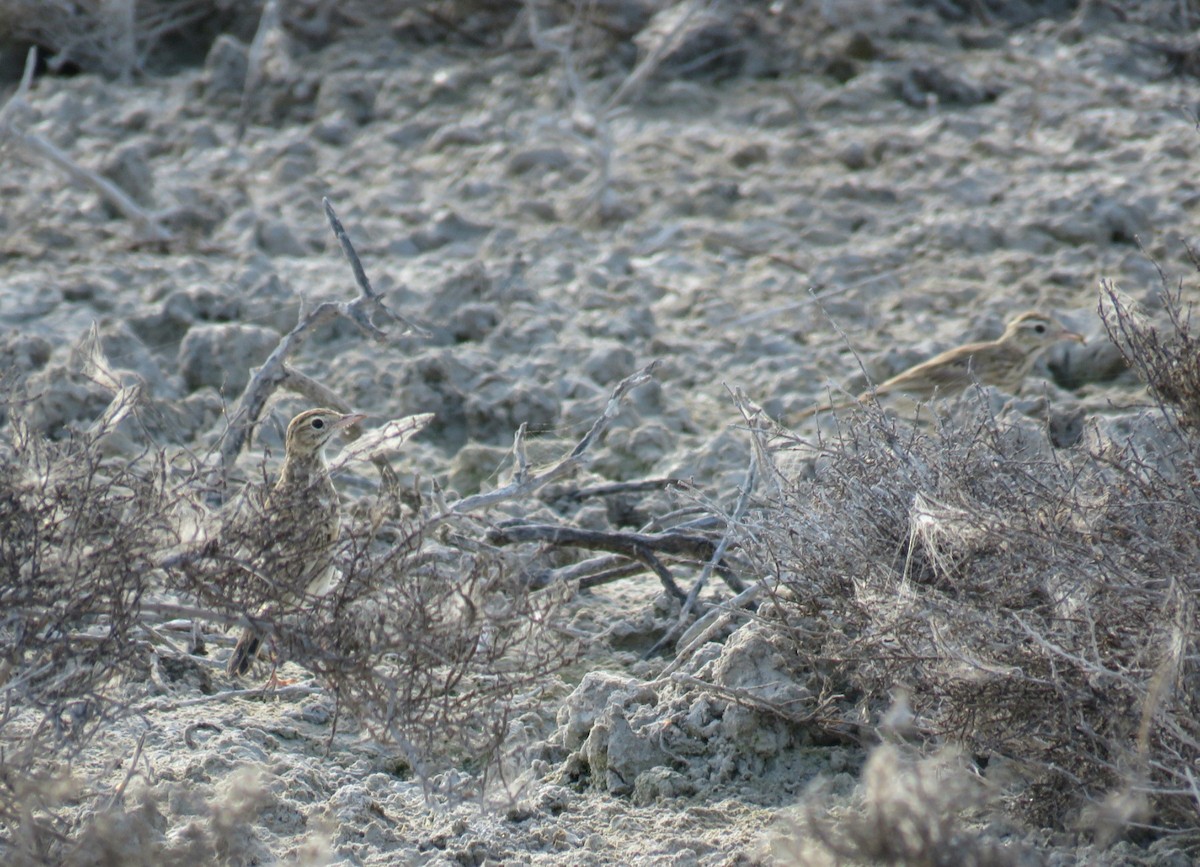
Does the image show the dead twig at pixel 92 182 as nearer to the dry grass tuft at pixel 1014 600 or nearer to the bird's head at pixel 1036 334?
the bird's head at pixel 1036 334

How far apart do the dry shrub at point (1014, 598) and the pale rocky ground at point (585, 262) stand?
11.5 inches

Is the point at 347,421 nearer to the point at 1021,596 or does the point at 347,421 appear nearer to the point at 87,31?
the point at 1021,596

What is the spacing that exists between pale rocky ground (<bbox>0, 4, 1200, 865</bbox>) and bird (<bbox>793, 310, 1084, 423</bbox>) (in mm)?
158

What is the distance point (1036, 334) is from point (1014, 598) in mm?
3764

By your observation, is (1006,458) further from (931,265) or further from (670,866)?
(931,265)

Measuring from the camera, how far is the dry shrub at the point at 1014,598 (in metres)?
3.67

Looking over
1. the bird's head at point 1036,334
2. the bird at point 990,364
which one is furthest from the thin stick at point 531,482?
the bird's head at point 1036,334

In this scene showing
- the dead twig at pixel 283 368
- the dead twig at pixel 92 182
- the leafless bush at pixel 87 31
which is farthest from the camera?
the leafless bush at pixel 87 31

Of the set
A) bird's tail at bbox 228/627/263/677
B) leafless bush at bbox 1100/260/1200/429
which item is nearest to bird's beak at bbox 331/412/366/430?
bird's tail at bbox 228/627/263/677

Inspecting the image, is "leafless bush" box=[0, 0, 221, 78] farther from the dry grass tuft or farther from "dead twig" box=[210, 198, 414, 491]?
the dry grass tuft

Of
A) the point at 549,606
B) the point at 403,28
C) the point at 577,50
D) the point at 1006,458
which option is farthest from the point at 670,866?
the point at 403,28

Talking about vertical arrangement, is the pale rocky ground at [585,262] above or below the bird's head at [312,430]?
below

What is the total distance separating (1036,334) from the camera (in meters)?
7.51

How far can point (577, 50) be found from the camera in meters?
12.2
